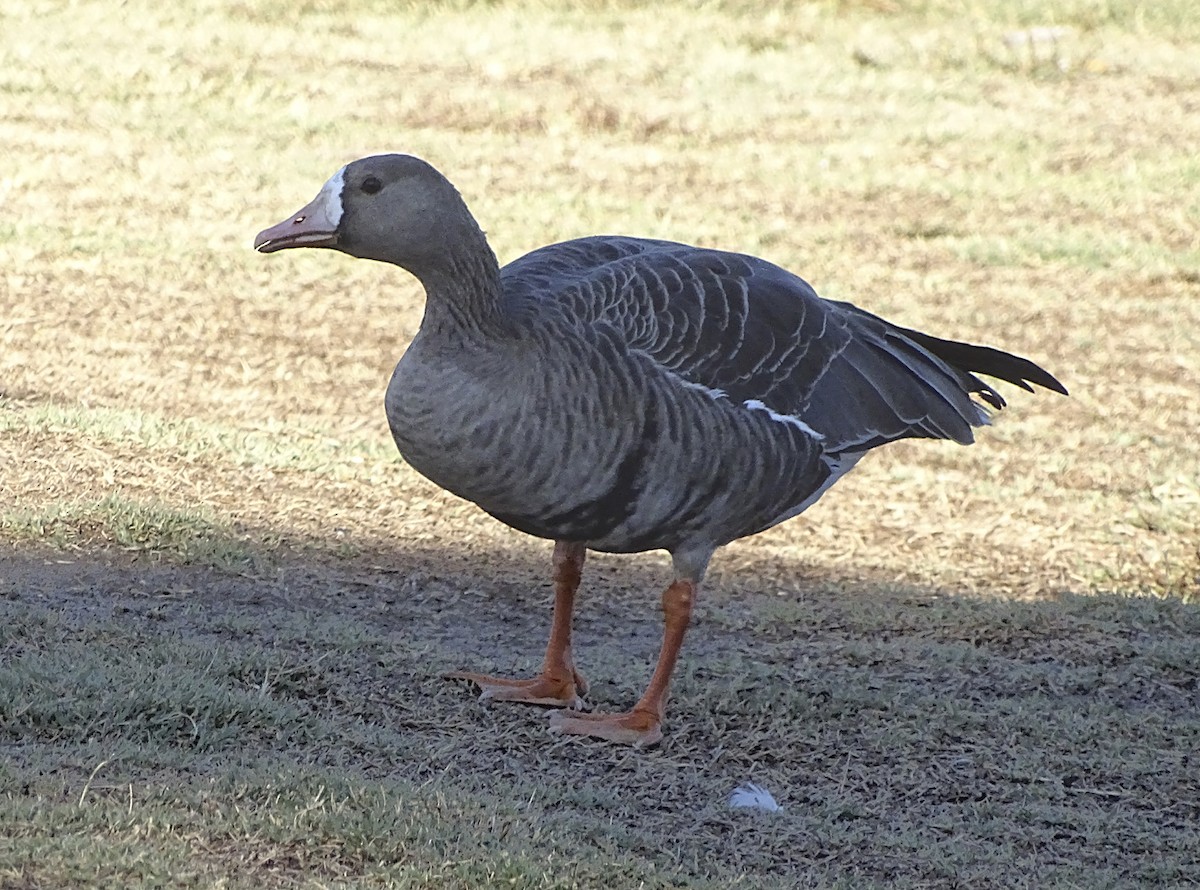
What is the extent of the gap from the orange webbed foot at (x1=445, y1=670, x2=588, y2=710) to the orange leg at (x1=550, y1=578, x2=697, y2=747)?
0.09 metres

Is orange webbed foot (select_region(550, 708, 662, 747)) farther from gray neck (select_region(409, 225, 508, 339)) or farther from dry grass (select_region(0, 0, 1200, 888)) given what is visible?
gray neck (select_region(409, 225, 508, 339))

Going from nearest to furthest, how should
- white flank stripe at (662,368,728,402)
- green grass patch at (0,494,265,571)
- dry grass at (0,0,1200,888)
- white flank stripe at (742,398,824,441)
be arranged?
1. dry grass at (0,0,1200,888)
2. white flank stripe at (662,368,728,402)
3. white flank stripe at (742,398,824,441)
4. green grass patch at (0,494,265,571)

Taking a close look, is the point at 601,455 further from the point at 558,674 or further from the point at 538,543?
the point at 538,543

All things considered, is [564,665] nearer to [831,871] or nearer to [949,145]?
[831,871]

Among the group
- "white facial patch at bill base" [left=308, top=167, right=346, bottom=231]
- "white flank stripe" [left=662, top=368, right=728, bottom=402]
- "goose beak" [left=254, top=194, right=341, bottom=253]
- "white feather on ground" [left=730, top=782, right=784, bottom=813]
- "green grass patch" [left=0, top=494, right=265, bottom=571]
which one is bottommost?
"green grass patch" [left=0, top=494, right=265, bottom=571]

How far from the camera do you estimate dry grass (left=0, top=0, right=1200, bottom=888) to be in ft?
13.4

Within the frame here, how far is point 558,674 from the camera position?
16.1 feet

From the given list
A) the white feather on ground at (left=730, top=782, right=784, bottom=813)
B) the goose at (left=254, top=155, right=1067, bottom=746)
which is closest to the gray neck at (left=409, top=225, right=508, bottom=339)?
the goose at (left=254, top=155, right=1067, bottom=746)

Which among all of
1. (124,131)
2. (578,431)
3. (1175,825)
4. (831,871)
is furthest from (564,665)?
(124,131)

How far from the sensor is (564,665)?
4.93 meters

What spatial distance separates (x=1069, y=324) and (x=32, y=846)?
7447mm

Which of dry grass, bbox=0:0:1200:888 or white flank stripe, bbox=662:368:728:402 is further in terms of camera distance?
white flank stripe, bbox=662:368:728:402

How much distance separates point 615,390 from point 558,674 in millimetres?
952

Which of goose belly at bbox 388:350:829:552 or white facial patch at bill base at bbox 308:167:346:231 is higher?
white facial patch at bill base at bbox 308:167:346:231
